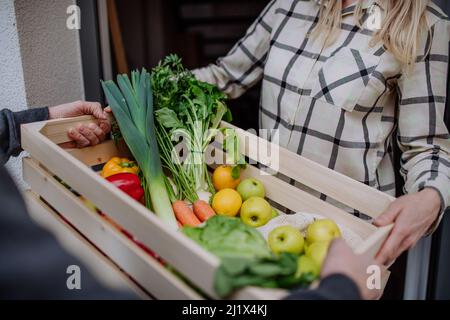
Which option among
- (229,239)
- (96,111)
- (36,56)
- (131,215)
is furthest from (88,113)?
(229,239)

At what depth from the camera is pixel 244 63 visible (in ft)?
5.51

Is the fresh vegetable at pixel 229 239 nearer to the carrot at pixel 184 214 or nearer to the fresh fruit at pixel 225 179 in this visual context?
the carrot at pixel 184 214

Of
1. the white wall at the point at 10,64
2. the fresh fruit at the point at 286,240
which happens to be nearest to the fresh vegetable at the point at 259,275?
the fresh fruit at the point at 286,240

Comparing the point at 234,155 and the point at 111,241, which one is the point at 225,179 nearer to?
the point at 234,155

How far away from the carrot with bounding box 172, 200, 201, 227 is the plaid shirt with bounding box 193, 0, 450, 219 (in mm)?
459

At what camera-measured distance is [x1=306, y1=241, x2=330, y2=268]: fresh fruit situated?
34.5 inches

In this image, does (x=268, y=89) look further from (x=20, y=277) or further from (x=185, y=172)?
(x=20, y=277)

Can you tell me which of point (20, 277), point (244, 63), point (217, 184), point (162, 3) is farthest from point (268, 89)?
point (162, 3)

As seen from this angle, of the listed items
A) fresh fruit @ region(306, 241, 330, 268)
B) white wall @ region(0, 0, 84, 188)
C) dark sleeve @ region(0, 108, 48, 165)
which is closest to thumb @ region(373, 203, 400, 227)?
fresh fruit @ region(306, 241, 330, 268)

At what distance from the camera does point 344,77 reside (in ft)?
4.32

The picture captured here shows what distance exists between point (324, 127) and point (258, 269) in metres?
0.72

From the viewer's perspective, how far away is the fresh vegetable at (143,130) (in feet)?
3.76

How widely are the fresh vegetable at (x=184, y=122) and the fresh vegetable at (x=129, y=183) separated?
153 mm

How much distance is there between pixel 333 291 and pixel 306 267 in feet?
0.34
